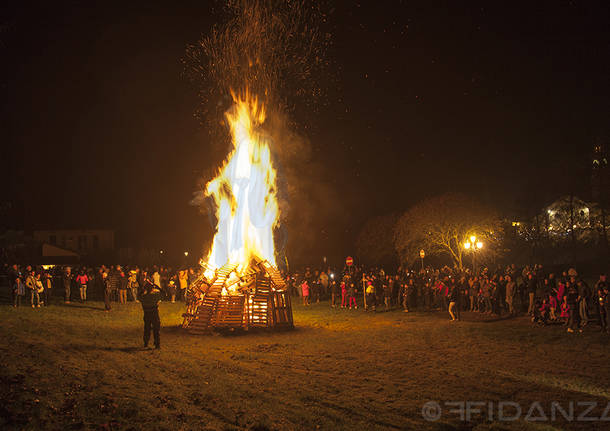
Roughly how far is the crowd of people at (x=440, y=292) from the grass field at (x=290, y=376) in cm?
116

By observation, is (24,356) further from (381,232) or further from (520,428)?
(381,232)

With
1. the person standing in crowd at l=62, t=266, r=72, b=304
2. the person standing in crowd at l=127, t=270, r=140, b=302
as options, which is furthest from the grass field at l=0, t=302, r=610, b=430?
the person standing in crowd at l=127, t=270, r=140, b=302

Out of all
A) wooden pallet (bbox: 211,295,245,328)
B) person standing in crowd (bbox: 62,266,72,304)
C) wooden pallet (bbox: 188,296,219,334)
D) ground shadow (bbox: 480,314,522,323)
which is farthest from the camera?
person standing in crowd (bbox: 62,266,72,304)

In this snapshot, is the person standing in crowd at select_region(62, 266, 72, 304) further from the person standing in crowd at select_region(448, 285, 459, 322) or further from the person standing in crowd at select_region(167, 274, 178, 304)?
the person standing in crowd at select_region(448, 285, 459, 322)

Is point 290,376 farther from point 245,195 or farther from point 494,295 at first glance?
point 494,295

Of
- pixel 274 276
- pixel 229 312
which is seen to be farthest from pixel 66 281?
pixel 274 276

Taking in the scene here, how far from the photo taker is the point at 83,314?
834 inches

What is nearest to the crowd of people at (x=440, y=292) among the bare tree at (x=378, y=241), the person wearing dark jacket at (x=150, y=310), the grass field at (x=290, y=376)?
the grass field at (x=290, y=376)

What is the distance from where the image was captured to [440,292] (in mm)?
24078

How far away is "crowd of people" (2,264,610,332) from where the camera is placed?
16734 mm

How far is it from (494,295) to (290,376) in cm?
1309

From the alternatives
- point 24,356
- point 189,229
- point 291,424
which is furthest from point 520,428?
point 189,229

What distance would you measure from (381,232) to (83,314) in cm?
3521

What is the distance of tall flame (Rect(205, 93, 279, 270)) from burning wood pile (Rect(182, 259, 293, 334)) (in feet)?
5.03
